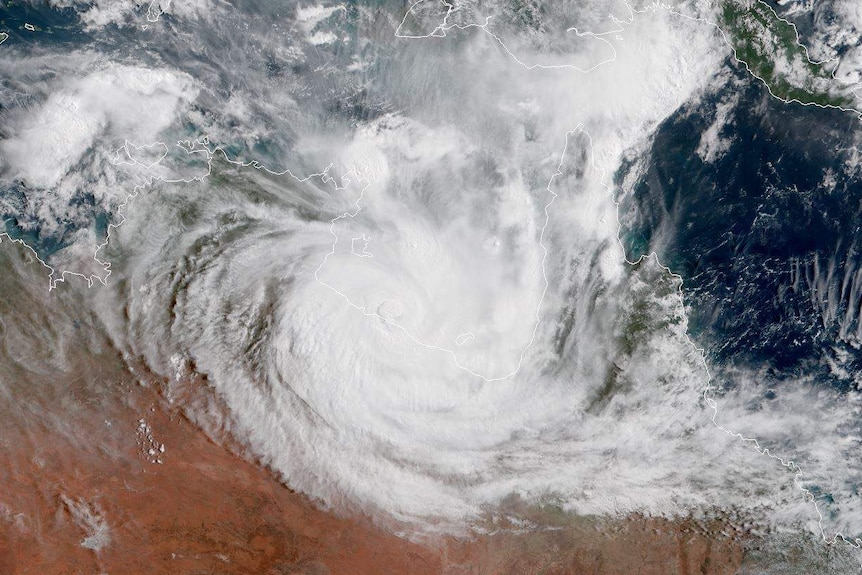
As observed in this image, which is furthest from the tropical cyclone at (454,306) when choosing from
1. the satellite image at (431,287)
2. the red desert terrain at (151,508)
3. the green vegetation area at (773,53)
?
the green vegetation area at (773,53)

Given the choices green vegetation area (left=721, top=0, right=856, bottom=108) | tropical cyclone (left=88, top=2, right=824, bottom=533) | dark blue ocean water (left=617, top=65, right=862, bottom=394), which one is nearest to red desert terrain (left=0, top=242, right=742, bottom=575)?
tropical cyclone (left=88, top=2, right=824, bottom=533)

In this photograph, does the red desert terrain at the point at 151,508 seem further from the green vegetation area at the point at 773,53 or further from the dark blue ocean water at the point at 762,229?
the green vegetation area at the point at 773,53

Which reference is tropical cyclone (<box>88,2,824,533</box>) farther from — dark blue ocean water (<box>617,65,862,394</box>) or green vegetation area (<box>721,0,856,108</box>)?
green vegetation area (<box>721,0,856,108</box>)

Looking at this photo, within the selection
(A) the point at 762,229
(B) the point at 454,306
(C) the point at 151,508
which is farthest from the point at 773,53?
(C) the point at 151,508

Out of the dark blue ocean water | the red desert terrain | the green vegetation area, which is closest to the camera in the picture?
the red desert terrain

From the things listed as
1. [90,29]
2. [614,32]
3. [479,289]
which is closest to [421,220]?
[479,289]

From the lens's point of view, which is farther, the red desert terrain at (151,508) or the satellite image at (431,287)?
the satellite image at (431,287)
